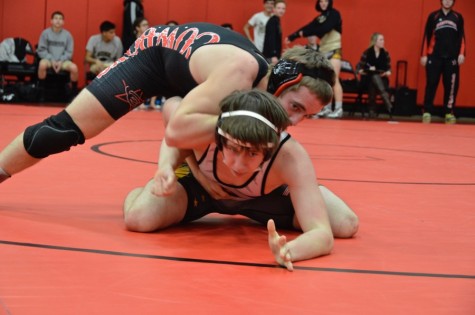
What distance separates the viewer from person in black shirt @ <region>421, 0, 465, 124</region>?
40.7 ft

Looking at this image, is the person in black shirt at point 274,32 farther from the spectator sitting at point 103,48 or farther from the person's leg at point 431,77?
the person's leg at point 431,77

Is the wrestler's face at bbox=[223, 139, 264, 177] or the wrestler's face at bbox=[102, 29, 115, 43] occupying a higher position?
the wrestler's face at bbox=[223, 139, 264, 177]

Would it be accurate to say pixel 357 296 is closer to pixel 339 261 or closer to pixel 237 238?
pixel 339 261

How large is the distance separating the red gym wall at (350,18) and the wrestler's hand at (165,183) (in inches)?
432

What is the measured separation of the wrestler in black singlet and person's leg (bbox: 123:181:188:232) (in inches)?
17.4

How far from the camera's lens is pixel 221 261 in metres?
2.71

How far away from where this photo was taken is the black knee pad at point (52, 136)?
135 inches

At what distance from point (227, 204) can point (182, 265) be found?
68 cm

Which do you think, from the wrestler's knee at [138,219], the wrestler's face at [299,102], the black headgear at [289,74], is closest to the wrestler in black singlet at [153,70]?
the black headgear at [289,74]

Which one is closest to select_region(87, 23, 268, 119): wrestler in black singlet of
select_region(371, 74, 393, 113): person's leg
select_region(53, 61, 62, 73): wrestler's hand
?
select_region(53, 61, 62, 73): wrestler's hand

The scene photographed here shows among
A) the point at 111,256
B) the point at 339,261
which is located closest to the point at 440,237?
the point at 339,261

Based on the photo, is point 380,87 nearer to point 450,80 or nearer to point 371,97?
point 371,97

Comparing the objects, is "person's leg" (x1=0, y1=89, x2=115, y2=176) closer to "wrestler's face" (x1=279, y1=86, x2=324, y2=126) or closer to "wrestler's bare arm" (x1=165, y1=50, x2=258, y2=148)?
"wrestler's bare arm" (x1=165, y1=50, x2=258, y2=148)

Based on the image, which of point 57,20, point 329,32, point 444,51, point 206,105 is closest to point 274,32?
point 329,32
